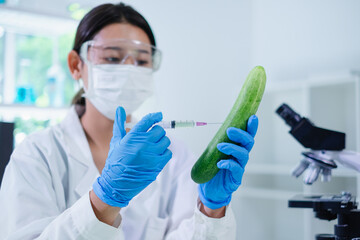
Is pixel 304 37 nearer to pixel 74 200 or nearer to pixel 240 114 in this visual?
pixel 240 114

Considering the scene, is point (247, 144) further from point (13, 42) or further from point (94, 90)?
point (13, 42)

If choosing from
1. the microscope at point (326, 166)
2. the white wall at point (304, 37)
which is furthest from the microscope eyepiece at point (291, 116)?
the white wall at point (304, 37)

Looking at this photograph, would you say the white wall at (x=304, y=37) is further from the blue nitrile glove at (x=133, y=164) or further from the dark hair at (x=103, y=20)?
the blue nitrile glove at (x=133, y=164)

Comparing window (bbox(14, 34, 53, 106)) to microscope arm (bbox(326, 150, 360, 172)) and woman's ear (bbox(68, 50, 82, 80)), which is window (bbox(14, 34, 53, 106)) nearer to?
woman's ear (bbox(68, 50, 82, 80))

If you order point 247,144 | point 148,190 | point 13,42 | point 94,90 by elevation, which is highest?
point 13,42

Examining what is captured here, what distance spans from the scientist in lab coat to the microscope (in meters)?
0.29

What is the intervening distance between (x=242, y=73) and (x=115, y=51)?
1961 mm

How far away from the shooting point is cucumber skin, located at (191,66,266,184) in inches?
40.0

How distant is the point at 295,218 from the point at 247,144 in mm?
2037

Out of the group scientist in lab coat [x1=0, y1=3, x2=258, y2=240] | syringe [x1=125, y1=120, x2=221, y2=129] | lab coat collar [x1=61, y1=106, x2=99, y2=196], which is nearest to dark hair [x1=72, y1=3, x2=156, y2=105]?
scientist in lab coat [x1=0, y1=3, x2=258, y2=240]

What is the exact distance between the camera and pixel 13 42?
250 cm

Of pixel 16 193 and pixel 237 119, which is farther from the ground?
pixel 237 119

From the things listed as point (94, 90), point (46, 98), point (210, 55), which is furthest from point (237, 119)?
point (210, 55)

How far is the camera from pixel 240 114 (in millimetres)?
1024
